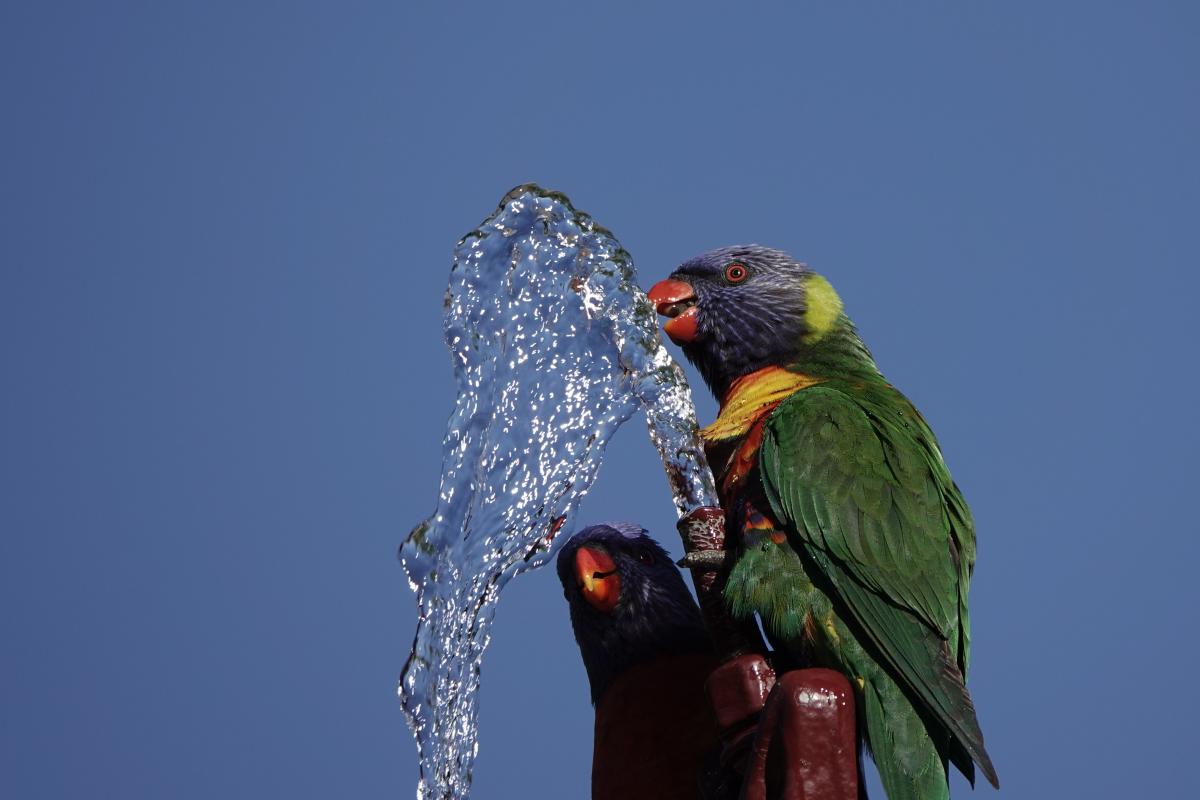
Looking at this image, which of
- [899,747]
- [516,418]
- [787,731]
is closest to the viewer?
[787,731]

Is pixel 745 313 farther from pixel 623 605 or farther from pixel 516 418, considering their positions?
pixel 623 605

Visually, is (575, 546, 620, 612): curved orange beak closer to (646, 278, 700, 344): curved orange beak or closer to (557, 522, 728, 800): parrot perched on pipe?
(557, 522, 728, 800): parrot perched on pipe

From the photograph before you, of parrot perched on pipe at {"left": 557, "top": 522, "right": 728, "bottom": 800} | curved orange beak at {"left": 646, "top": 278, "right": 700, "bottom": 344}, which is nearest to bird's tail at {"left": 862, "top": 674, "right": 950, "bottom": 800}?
parrot perched on pipe at {"left": 557, "top": 522, "right": 728, "bottom": 800}

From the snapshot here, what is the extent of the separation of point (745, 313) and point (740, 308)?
27mm

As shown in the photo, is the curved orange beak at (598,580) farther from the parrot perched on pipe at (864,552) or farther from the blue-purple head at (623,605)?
the parrot perched on pipe at (864,552)

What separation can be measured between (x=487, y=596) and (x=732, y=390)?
100 centimetres

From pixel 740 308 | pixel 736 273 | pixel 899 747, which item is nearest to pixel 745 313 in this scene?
pixel 740 308

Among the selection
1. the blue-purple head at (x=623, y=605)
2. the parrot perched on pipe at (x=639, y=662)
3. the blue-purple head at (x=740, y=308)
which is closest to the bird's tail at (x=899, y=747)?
the parrot perched on pipe at (x=639, y=662)

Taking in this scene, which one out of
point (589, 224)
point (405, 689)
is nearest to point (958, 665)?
point (405, 689)

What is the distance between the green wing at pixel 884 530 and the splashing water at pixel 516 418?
47cm

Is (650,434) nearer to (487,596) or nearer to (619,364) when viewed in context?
(619,364)

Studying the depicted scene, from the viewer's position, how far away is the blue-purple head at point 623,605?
4.27 meters

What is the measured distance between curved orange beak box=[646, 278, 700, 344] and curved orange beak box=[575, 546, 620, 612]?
105 cm

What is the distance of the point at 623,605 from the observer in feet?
14.4
